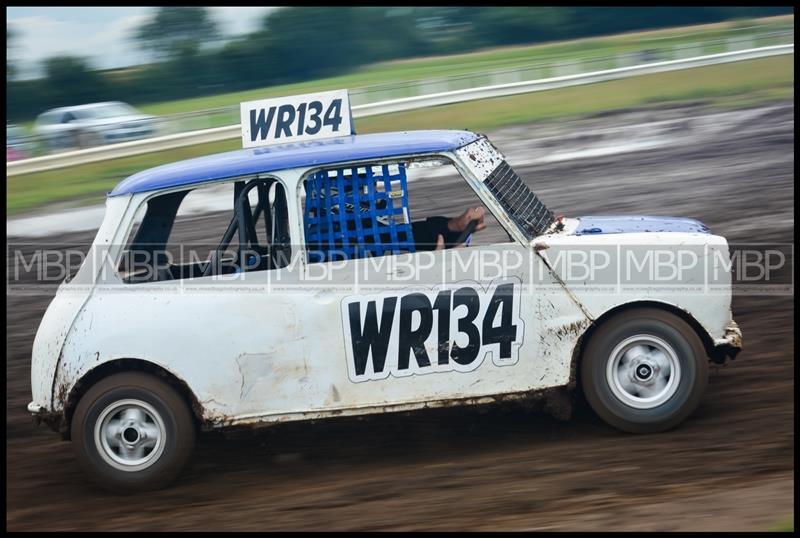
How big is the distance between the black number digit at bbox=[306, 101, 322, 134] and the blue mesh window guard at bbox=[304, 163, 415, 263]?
1.90ft

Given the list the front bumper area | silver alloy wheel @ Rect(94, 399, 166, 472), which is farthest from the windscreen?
the front bumper area

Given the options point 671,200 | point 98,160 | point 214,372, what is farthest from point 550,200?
point 98,160

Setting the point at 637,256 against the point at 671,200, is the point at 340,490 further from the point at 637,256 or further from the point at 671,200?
the point at 671,200

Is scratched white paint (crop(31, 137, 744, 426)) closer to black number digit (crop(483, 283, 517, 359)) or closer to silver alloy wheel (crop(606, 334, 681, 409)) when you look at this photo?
black number digit (crop(483, 283, 517, 359))

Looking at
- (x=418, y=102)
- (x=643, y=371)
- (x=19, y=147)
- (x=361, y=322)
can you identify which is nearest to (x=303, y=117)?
(x=361, y=322)

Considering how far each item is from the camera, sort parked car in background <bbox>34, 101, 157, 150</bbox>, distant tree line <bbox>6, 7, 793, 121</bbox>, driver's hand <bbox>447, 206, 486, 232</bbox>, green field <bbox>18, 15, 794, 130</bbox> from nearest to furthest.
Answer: driver's hand <bbox>447, 206, 486, 232</bbox>
parked car in background <bbox>34, 101, 157, 150</bbox>
green field <bbox>18, 15, 794, 130</bbox>
distant tree line <bbox>6, 7, 793, 121</bbox>

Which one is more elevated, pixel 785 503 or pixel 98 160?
pixel 98 160

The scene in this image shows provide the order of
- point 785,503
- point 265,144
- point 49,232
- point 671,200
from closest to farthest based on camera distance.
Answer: point 785,503
point 265,144
point 671,200
point 49,232

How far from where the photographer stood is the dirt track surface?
5195mm

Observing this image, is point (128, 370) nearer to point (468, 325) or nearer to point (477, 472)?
point (468, 325)

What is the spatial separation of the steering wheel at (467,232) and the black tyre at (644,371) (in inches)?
40.5

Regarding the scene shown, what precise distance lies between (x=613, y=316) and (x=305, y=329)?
1804mm

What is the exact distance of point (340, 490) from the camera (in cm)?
588

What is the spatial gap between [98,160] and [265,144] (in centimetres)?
1542
